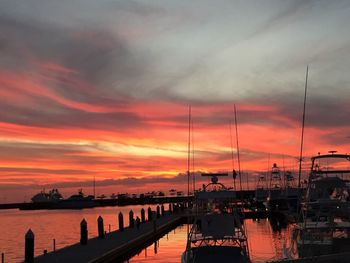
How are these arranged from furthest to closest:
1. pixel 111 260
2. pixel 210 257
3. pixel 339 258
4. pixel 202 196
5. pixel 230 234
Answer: pixel 111 260 < pixel 202 196 < pixel 230 234 < pixel 210 257 < pixel 339 258

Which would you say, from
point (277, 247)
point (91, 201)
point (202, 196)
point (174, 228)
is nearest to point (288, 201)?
point (174, 228)

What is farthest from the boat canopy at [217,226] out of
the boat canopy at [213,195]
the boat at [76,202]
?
the boat at [76,202]

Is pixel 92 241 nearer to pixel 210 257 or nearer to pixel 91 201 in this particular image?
pixel 210 257

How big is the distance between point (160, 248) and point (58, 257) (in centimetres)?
1397

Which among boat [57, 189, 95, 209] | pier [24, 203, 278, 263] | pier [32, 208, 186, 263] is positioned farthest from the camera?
boat [57, 189, 95, 209]

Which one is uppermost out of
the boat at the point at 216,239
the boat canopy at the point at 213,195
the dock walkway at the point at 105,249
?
the boat canopy at the point at 213,195

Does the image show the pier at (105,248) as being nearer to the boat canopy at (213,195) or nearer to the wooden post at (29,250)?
the wooden post at (29,250)

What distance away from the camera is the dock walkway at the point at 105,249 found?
27919 mm

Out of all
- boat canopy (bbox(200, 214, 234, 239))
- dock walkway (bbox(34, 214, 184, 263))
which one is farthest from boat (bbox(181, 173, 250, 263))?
dock walkway (bbox(34, 214, 184, 263))

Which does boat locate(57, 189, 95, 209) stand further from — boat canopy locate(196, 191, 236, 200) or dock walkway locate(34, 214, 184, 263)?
boat canopy locate(196, 191, 236, 200)

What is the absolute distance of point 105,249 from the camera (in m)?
32.2


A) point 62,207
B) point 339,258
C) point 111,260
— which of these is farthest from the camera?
point 62,207

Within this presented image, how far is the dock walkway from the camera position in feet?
91.6

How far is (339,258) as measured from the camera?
14.2 meters
